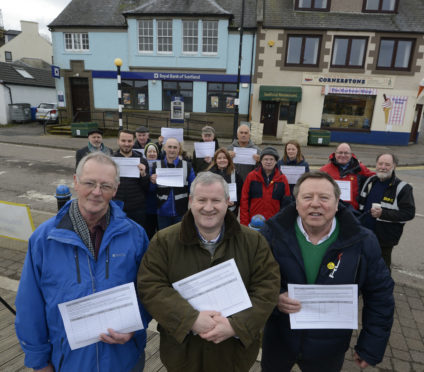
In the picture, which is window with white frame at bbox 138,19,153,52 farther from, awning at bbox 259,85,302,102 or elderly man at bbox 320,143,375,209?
elderly man at bbox 320,143,375,209

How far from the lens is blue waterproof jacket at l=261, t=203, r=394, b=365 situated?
194 cm

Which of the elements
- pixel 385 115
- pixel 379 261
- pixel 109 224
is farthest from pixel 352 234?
pixel 385 115

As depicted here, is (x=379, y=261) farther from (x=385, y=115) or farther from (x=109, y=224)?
(x=385, y=115)

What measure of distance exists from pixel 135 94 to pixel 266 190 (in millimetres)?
18274

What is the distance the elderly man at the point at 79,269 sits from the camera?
1.76m

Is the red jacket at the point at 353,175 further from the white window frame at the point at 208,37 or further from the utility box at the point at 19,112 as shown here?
the utility box at the point at 19,112

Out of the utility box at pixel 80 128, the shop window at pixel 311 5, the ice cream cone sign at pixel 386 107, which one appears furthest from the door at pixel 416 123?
the utility box at pixel 80 128

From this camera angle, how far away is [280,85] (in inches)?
730

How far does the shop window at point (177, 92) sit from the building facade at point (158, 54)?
6cm

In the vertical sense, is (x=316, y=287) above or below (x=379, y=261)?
below

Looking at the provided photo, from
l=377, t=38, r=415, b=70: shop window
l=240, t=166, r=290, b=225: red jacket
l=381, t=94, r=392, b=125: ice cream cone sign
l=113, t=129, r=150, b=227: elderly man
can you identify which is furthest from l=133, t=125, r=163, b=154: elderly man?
l=377, t=38, r=415, b=70: shop window

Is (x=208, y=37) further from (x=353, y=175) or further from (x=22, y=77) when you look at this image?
(x=22, y=77)

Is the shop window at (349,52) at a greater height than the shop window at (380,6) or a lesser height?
lesser

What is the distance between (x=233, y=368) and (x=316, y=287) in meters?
0.80
